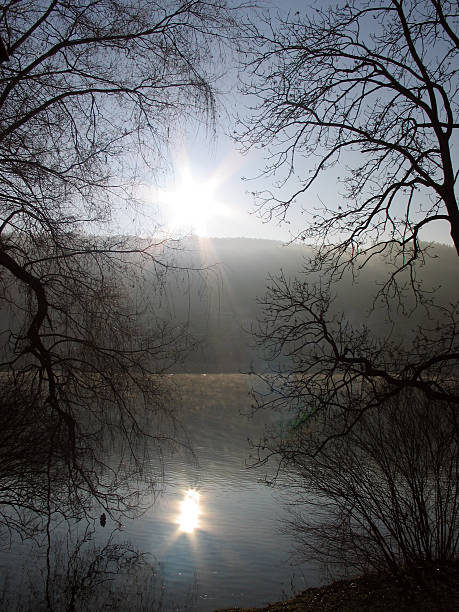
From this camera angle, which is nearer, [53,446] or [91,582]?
[53,446]

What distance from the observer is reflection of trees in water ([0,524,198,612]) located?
5863mm

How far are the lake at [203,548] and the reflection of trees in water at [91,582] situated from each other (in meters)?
0.02

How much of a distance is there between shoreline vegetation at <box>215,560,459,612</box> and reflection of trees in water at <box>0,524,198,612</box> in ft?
3.60

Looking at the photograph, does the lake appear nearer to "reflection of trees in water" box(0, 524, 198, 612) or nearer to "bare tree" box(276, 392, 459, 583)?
"reflection of trees in water" box(0, 524, 198, 612)

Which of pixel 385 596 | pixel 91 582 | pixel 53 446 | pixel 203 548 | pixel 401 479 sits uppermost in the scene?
pixel 53 446

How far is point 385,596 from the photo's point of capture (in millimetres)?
5215

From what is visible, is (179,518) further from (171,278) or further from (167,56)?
(167,56)

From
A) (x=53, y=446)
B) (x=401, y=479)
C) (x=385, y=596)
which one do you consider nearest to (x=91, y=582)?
(x=53, y=446)

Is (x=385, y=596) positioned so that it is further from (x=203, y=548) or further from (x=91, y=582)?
(x=203, y=548)

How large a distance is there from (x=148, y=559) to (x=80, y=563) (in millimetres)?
928

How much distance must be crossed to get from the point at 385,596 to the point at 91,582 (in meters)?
3.31

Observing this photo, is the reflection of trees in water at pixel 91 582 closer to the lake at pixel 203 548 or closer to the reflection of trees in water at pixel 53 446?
the lake at pixel 203 548

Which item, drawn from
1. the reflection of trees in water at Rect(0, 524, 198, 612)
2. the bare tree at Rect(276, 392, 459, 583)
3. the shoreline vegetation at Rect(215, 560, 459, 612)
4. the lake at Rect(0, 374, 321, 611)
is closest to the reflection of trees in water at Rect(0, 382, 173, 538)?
the lake at Rect(0, 374, 321, 611)

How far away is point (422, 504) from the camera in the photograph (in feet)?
18.3
